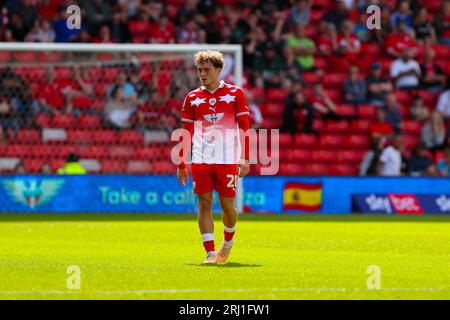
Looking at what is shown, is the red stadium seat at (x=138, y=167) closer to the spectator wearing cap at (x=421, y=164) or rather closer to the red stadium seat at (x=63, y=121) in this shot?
the red stadium seat at (x=63, y=121)

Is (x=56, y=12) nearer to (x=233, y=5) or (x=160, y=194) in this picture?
(x=233, y=5)

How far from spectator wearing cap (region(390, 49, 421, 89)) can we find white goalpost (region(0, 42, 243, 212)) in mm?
Answer: 4211

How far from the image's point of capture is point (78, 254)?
13000 mm

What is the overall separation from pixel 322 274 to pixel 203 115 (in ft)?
6.76

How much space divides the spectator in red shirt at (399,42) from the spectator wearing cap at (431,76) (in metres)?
0.37

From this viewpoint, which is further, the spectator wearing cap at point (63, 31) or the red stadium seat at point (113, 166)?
the spectator wearing cap at point (63, 31)

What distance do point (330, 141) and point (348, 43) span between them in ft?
8.69

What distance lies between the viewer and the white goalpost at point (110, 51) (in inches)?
881

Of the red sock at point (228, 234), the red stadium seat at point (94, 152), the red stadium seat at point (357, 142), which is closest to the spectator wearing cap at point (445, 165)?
the red stadium seat at point (357, 142)

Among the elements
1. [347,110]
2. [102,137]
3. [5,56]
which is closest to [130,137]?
[102,137]

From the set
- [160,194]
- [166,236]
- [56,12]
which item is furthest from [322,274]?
[56,12]

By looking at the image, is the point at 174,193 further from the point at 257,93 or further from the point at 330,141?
the point at 330,141

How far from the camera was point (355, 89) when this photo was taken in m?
26.6
